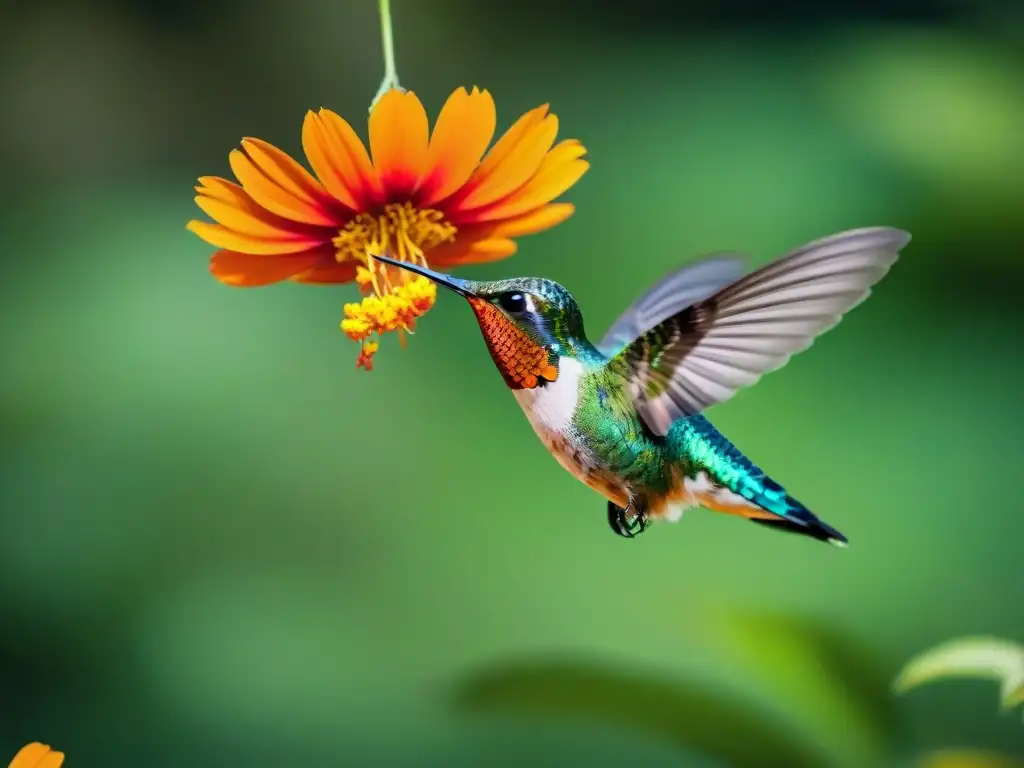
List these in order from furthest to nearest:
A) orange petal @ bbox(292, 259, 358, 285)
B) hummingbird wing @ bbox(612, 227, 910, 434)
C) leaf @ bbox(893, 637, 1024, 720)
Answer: leaf @ bbox(893, 637, 1024, 720)
orange petal @ bbox(292, 259, 358, 285)
hummingbird wing @ bbox(612, 227, 910, 434)

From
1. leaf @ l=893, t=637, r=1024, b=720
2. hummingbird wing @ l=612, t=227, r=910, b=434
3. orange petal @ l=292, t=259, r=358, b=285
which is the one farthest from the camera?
leaf @ l=893, t=637, r=1024, b=720

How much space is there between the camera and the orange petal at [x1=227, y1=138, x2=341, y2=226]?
1.09ft

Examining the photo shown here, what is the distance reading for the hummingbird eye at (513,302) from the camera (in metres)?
0.32

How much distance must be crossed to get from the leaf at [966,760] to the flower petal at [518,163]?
79 cm

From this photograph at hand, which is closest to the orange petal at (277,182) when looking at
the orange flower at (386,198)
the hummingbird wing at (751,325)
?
the orange flower at (386,198)

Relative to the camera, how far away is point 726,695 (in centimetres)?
98

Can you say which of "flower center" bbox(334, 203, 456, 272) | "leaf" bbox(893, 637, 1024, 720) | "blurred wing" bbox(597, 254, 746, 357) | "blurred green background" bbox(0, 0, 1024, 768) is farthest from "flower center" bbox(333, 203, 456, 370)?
"blurred green background" bbox(0, 0, 1024, 768)

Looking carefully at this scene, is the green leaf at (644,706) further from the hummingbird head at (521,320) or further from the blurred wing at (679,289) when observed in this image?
the hummingbird head at (521,320)

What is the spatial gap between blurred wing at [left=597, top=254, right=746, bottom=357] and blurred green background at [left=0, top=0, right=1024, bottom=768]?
0.50 meters

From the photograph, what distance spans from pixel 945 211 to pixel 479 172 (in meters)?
1.01

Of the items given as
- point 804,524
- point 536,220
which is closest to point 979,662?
point 804,524

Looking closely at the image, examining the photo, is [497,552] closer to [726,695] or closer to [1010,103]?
[726,695]

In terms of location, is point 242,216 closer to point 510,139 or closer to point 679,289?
point 510,139

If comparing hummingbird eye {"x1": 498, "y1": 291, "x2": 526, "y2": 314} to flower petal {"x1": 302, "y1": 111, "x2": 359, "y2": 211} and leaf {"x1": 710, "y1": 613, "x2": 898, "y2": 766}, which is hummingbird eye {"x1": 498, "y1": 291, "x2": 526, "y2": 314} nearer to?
flower petal {"x1": 302, "y1": 111, "x2": 359, "y2": 211}
